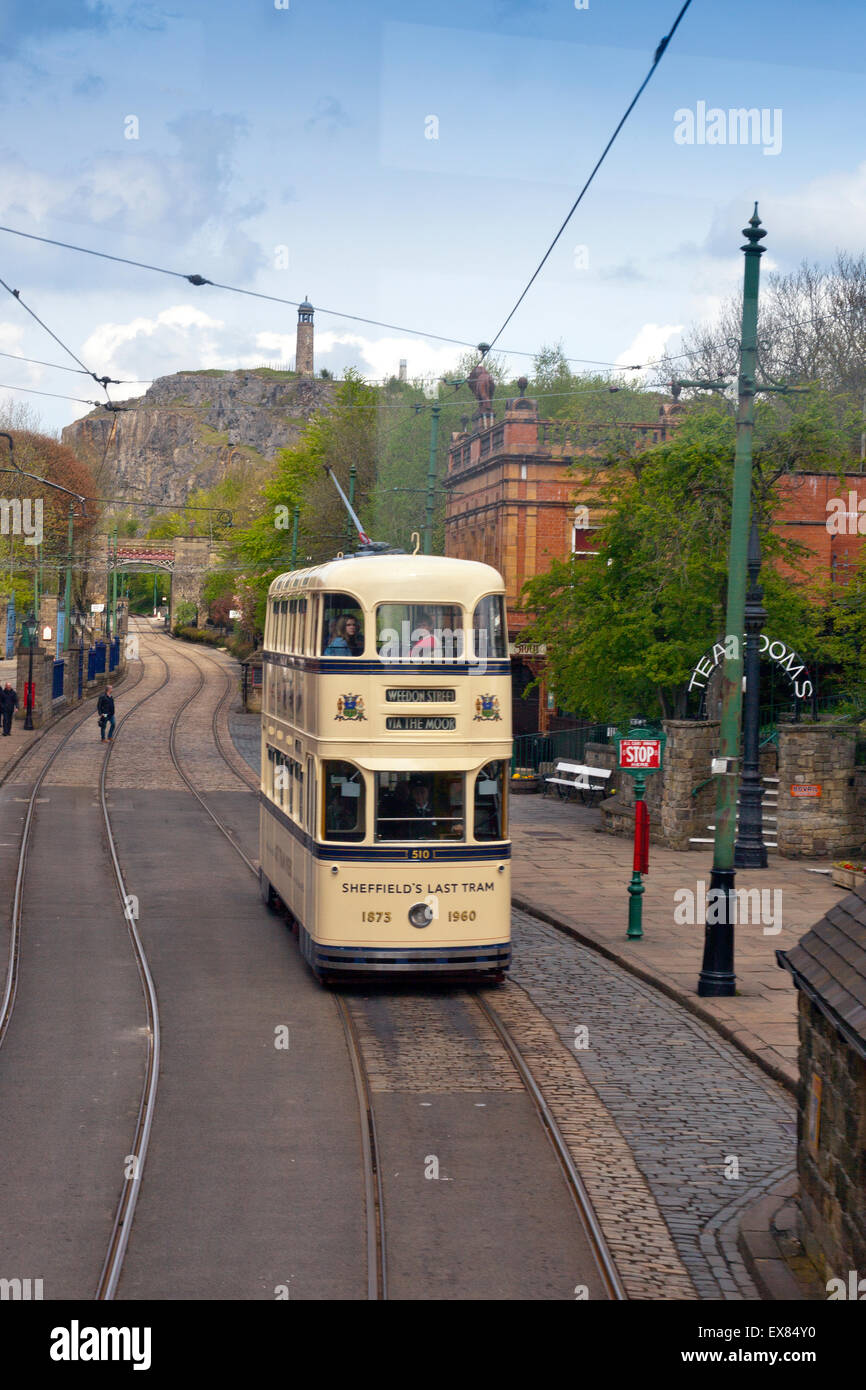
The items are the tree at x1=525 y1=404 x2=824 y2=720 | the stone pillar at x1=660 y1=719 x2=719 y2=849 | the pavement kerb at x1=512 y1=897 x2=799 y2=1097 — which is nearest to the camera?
the pavement kerb at x1=512 y1=897 x2=799 y2=1097

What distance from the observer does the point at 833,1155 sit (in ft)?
26.0

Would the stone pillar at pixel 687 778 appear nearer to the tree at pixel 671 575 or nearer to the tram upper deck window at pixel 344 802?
the tree at pixel 671 575

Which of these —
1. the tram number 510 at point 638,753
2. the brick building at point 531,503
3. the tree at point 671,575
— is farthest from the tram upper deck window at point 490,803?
the brick building at point 531,503

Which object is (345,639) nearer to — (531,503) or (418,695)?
(418,695)

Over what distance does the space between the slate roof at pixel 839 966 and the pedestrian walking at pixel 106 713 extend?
36838 millimetres

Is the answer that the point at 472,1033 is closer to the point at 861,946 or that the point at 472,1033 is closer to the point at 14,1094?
the point at 14,1094

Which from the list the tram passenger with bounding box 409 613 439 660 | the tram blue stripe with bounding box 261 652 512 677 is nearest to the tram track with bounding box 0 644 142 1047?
the tram blue stripe with bounding box 261 652 512 677

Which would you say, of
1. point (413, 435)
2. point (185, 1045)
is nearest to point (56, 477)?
point (413, 435)

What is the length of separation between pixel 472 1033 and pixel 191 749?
105 ft

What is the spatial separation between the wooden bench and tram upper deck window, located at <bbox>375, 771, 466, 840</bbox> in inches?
745

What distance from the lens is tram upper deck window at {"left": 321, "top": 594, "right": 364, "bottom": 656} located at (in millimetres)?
14891

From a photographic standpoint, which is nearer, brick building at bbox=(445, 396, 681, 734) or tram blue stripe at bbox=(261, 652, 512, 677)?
tram blue stripe at bbox=(261, 652, 512, 677)

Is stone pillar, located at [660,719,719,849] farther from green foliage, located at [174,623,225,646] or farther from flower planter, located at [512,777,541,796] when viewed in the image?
green foliage, located at [174,623,225,646]

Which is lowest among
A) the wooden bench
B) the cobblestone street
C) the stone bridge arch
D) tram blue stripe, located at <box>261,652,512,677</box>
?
the cobblestone street
